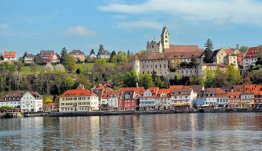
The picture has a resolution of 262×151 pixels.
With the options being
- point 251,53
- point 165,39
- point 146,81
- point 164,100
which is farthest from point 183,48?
point 164,100

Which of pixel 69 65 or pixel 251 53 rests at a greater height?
pixel 251 53

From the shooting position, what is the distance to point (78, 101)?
114000 mm

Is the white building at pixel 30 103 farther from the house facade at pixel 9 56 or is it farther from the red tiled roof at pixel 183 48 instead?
the house facade at pixel 9 56

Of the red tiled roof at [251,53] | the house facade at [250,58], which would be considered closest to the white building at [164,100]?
the house facade at [250,58]

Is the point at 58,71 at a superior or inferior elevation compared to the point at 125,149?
superior

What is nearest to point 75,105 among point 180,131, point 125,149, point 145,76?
point 145,76

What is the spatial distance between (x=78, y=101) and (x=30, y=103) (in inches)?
426

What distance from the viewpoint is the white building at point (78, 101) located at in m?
114

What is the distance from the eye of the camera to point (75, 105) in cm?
11419

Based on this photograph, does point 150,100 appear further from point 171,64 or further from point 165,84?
point 171,64

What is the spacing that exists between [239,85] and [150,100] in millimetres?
18869

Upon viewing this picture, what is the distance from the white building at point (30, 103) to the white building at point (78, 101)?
5.62 meters

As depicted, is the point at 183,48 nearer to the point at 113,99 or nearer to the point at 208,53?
the point at 208,53

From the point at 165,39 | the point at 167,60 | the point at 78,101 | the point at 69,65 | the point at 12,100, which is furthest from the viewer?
the point at 165,39
